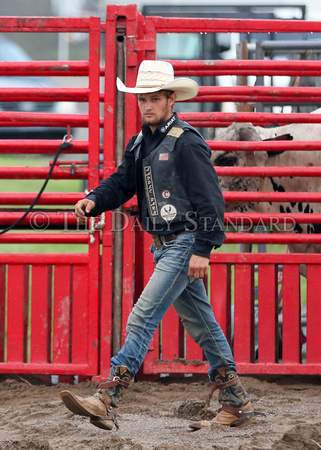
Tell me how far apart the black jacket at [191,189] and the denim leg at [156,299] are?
0.36ft

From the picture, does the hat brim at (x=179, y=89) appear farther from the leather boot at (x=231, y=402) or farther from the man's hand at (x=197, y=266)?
the leather boot at (x=231, y=402)

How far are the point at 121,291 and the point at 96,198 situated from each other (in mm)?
1106

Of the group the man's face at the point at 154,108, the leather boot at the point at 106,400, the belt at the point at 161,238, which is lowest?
the leather boot at the point at 106,400

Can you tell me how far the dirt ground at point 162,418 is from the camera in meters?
2.92

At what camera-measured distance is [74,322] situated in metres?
4.28

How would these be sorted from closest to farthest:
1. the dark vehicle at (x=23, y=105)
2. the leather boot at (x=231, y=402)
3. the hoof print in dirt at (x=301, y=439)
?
the hoof print in dirt at (x=301, y=439)
the leather boot at (x=231, y=402)
the dark vehicle at (x=23, y=105)

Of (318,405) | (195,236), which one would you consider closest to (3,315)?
(195,236)

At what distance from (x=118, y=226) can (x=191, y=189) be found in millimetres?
1268

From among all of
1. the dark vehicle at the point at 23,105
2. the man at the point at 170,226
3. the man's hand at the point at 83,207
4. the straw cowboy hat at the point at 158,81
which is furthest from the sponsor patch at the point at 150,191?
the dark vehicle at the point at 23,105

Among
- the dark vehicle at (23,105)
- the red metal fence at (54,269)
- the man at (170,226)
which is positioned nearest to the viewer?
the man at (170,226)

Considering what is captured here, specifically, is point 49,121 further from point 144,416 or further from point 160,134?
point 144,416

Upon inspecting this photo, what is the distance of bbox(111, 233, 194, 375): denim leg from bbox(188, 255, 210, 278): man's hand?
0.13m

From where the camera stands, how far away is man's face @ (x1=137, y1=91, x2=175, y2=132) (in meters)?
3.23

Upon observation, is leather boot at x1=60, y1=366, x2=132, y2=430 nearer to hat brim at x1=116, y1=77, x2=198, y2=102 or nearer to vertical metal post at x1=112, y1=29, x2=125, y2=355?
vertical metal post at x1=112, y1=29, x2=125, y2=355
